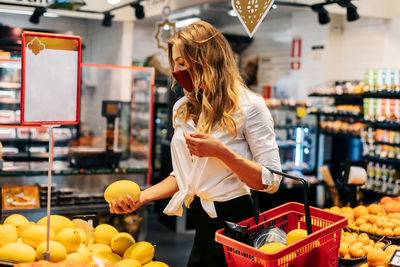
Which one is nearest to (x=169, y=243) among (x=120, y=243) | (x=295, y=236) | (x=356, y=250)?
(x=356, y=250)

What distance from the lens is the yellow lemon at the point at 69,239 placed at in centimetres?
192

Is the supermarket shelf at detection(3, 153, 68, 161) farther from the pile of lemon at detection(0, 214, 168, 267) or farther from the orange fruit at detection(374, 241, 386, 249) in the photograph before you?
the orange fruit at detection(374, 241, 386, 249)

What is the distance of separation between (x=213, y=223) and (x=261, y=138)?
38cm

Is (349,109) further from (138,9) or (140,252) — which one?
(140,252)

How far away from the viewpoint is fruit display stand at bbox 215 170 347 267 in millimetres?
1480

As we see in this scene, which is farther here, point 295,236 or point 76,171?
point 76,171

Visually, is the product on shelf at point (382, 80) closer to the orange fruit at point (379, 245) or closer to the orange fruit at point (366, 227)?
the orange fruit at point (366, 227)

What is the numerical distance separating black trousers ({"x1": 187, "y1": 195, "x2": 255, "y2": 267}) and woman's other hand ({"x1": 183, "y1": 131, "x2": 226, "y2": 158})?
29cm

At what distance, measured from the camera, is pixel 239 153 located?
187cm

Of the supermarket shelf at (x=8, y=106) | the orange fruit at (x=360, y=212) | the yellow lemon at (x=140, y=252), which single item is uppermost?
the supermarket shelf at (x=8, y=106)

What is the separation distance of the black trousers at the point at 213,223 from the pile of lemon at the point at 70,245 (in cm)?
16

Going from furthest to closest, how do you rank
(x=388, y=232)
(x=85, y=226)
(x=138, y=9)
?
1. (x=138, y=9)
2. (x=388, y=232)
3. (x=85, y=226)

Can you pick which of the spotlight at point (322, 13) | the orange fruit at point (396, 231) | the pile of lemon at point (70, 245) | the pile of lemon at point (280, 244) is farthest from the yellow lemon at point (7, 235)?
the spotlight at point (322, 13)

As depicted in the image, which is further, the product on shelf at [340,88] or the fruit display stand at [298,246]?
the product on shelf at [340,88]
